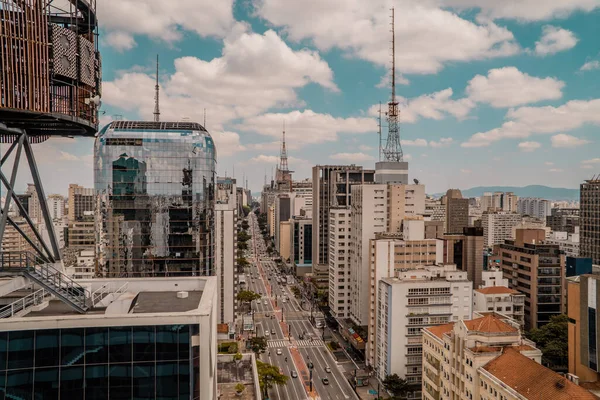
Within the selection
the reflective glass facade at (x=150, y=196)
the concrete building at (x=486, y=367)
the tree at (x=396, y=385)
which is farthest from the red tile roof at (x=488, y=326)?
the reflective glass facade at (x=150, y=196)

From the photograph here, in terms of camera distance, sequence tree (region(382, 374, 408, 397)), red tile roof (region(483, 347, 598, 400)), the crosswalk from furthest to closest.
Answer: the crosswalk
tree (region(382, 374, 408, 397))
red tile roof (region(483, 347, 598, 400))

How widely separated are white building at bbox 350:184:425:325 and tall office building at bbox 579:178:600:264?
44898 millimetres

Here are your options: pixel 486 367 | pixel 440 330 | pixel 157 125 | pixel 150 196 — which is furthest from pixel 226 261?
pixel 486 367

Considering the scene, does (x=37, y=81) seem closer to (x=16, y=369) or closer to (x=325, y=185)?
(x=16, y=369)

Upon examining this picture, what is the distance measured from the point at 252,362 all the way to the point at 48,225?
109 ft

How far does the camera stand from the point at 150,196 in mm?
56094

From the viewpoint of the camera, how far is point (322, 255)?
13262 cm

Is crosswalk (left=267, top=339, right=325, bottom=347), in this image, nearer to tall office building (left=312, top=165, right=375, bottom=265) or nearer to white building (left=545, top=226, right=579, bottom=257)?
tall office building (left=312, top=165, right=375, bottom=265)

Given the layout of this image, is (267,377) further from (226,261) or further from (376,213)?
(376,213)

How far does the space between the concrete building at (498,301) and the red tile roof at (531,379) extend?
104 feet

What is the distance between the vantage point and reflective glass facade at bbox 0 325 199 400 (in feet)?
62.2

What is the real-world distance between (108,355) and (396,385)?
48.9 meters

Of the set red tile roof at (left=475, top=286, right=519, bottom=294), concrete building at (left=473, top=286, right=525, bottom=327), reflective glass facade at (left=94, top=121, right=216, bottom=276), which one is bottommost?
concrete building at (left=473, top=286, right=525, bottom=327)

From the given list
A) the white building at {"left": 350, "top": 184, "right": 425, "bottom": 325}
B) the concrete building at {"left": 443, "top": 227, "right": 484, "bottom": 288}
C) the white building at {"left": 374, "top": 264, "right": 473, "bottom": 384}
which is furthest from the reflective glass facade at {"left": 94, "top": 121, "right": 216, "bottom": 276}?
the concrete building at {"left": 443, "top": 227, "right": 484, "bottom": 288}
